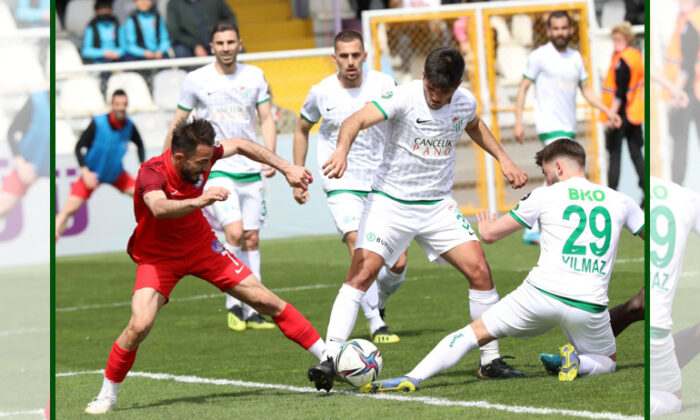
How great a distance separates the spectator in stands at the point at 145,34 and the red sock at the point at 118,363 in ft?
41.2

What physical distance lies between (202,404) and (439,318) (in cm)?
357

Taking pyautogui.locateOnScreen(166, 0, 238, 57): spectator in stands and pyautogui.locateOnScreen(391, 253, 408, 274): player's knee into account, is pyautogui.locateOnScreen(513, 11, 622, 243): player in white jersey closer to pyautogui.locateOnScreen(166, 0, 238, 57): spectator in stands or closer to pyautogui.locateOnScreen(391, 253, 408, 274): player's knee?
pyautogui.locateOnScreen(391, 253, 408, 274): player's knee

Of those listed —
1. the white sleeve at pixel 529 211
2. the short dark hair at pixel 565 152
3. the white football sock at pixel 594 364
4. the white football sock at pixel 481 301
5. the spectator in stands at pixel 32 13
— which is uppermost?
the spectator in stands at pixel 32 13

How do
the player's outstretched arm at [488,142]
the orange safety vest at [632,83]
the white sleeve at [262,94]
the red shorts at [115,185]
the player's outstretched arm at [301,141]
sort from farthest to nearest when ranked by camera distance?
the orange safety vest at [632,83], the red shorts at [115,185], the white sleeve at [262,94], the player's outstretched arm at [301,141], the player's outstretched arm at [488,142]

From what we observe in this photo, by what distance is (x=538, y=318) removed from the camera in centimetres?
692

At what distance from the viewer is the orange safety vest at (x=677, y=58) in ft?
16.5

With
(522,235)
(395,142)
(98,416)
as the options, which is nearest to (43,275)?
(98,416)

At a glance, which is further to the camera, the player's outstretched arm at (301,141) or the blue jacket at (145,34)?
the blue jacket at (145,34)

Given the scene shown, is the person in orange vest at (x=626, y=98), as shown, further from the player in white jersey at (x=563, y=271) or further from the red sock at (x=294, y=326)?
the red sock at (x=294, y=326)

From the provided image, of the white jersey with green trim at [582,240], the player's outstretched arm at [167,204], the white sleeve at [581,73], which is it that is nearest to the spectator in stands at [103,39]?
the white sleeve at [581,73]

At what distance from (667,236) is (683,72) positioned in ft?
2.70

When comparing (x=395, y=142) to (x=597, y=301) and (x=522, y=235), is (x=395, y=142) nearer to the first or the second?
(x=597, y=301)

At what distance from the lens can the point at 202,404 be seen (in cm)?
715

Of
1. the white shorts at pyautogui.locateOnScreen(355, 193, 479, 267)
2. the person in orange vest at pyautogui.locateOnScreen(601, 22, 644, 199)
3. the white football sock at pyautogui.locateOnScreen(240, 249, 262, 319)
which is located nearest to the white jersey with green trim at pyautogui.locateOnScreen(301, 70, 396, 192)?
the white football sock at pyautogui.locateOnScreen(240, 249, 262, 319)
